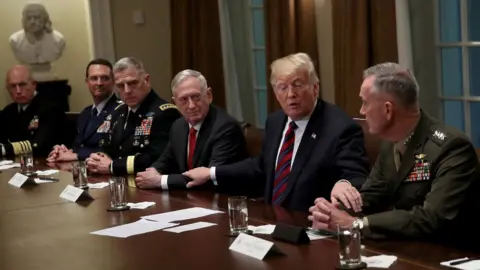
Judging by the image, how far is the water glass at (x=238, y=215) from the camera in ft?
8.68

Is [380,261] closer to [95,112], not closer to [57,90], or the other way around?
[95,112]

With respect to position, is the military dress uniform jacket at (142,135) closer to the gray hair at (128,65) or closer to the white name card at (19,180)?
the gray hair at (128,65)

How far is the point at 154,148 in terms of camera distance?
455 cm

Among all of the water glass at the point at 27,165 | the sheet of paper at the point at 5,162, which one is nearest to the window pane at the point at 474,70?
the water glass at the point at 27,165

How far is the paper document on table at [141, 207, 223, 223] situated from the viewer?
300 centimetres

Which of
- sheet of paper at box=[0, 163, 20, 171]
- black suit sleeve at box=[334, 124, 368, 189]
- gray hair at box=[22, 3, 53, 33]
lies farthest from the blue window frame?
gray hair at box=[22, 3, 53, 33]

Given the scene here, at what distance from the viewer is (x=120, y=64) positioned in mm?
4746

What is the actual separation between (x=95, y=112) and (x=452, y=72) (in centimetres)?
224

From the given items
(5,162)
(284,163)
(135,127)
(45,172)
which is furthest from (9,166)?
(284,163)

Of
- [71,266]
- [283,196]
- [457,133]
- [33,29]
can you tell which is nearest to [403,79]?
[457,133]

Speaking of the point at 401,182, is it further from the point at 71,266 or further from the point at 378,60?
the point at 378,60

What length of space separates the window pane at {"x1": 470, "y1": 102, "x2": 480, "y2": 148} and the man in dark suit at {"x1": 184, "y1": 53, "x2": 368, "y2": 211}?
61.5 inches

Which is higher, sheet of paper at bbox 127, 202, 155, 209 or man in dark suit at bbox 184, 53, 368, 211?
man in dark suit at bbox 184, 53, 368, 211

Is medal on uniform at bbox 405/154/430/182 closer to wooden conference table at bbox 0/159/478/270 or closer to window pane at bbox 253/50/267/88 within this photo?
wooden conference table at bbox 0/159/478/270
